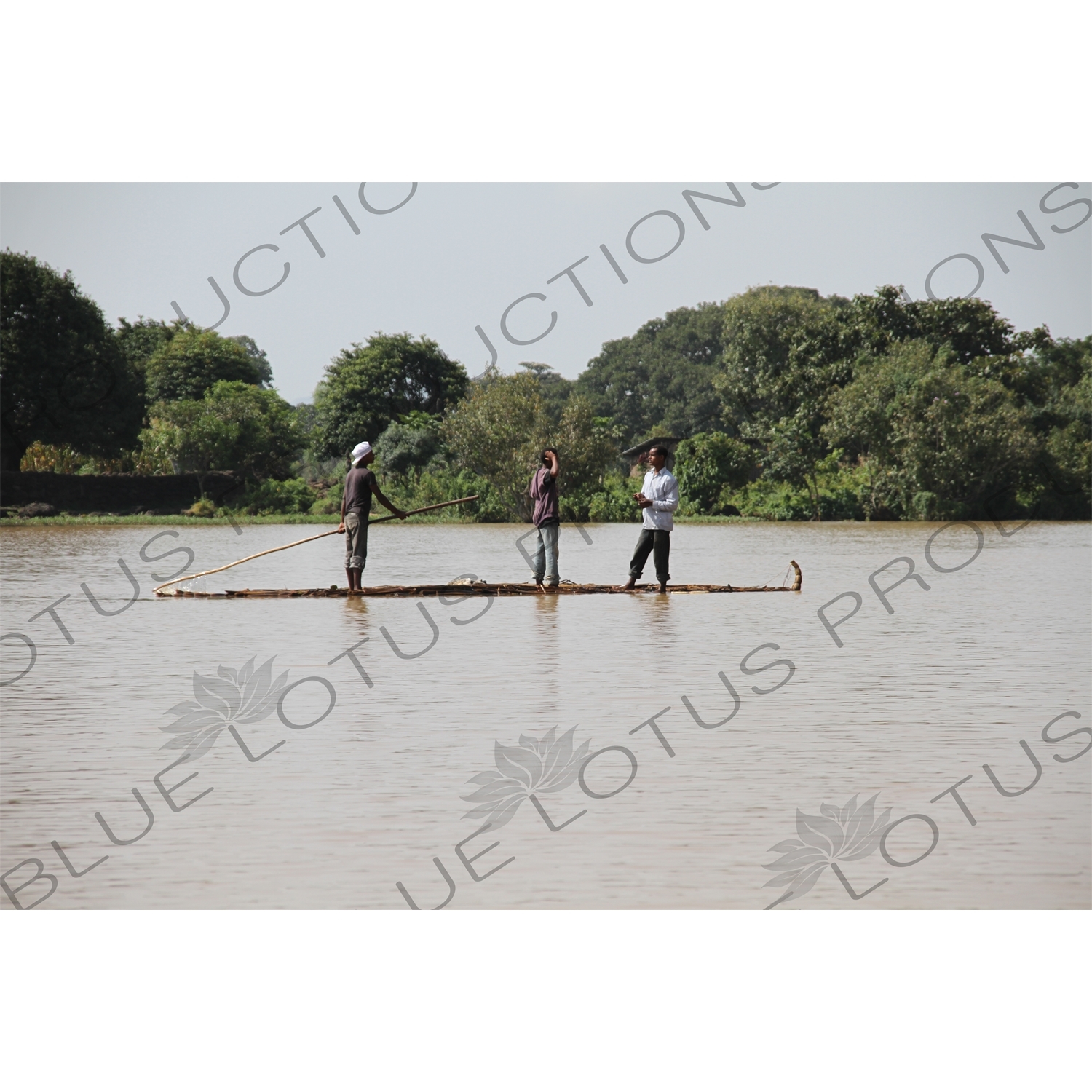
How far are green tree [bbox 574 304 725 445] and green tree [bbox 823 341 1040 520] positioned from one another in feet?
128

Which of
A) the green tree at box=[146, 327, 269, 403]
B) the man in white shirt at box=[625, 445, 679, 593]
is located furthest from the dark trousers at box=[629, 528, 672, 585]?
the green tree at box=[146, 327, 269, 403]

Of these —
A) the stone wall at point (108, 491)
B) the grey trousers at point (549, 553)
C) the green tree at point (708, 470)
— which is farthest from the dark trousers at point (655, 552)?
the green tree at point (708, 470)

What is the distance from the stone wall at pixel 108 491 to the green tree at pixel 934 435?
79.3ft

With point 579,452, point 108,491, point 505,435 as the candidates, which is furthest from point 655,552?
point 108,491

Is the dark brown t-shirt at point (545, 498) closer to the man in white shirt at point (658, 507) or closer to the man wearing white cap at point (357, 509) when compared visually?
the man in white shirt at point (658, 507)

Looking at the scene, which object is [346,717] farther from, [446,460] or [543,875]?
[446,460]

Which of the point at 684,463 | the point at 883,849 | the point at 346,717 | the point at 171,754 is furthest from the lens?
the point at 684,463

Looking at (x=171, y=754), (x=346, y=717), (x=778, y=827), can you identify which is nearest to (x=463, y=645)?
(x=346, y=717)

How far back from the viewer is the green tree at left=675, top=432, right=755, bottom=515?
52.8 metres

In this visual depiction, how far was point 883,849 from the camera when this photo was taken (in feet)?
16.3

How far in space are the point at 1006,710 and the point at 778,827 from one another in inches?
124

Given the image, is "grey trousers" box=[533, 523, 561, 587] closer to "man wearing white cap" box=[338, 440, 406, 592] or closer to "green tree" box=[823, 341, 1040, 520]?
"man wearing white cap" box=[338, 440, 406, 592]

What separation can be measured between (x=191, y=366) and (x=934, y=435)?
122ft

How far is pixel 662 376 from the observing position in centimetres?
9506
